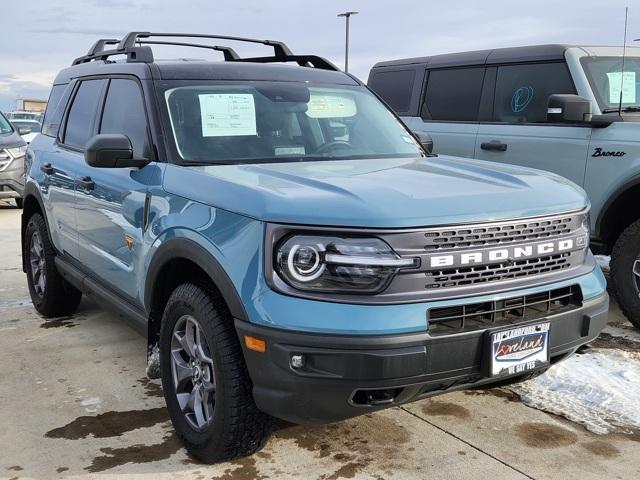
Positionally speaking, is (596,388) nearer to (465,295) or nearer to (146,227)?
(465,295)

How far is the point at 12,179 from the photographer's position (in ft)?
38.0

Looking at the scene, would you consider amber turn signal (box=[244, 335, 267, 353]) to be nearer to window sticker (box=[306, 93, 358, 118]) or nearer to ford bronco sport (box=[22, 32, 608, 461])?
ford bronco sport (box=[22, 32, 608, 461])

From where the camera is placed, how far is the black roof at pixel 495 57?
5.64m

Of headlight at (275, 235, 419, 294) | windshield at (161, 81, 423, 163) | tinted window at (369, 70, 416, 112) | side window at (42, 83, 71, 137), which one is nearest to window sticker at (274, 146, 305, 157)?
windshield at (161, 81, 423, 163)

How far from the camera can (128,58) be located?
413 centimetres

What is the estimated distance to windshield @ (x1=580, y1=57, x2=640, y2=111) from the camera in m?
5.29

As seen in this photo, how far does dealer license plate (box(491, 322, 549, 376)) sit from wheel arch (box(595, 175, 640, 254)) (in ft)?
8.01

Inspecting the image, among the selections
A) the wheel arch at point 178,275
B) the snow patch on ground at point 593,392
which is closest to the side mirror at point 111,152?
the wheel arch at point 178,275

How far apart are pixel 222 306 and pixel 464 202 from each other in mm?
1056

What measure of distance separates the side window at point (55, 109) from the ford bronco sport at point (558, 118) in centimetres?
316

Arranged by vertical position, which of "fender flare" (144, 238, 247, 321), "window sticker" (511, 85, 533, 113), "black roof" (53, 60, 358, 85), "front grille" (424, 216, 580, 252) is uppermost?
"black roof" (53, 60, 358, 85)

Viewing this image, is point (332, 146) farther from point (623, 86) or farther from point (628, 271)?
point (623, 86)

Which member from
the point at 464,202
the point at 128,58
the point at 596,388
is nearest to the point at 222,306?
the point at 464,202

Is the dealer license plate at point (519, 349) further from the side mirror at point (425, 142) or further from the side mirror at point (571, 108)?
the side mirror at point (571, 108)
